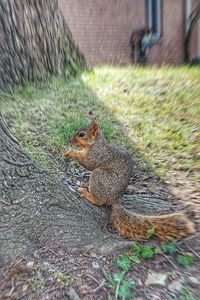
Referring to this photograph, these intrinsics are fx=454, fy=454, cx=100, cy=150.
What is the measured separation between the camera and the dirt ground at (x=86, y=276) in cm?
238

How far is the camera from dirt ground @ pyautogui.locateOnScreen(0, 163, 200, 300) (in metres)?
2.38

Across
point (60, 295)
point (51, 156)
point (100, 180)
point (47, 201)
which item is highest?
point (51, 156)

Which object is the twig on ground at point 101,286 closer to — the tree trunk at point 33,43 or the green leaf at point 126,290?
the green leaf at point 126,290

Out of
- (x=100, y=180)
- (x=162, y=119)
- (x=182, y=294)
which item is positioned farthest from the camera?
(x=162, y=119)

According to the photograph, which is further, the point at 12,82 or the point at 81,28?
the point at 81,28

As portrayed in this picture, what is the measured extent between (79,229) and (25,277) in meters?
0.45

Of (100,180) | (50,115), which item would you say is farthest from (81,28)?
(100,180)

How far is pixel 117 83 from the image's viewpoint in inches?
227

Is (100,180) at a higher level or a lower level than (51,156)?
lower

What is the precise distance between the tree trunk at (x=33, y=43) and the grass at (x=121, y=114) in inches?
8.6

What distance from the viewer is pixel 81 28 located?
33.7 feet

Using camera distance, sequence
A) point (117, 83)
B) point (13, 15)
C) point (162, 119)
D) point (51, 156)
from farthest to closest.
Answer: point (117, 83)
point (13, 15)
point (162, 119)
point (51, 156)

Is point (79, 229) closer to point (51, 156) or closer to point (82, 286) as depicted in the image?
point (82, 286)

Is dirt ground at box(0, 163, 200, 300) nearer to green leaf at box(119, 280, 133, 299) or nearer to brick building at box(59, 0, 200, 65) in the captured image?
green leaf at box(119, 280, 133, 299)
